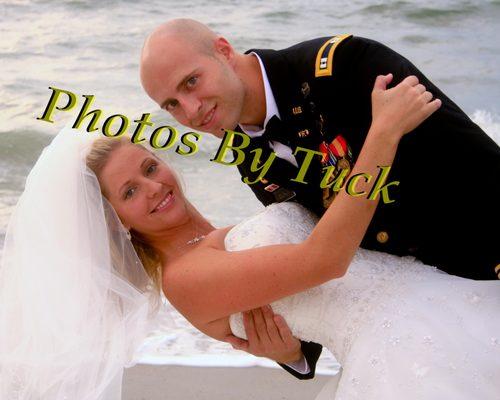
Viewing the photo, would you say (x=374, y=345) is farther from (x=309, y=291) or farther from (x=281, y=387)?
(x=281, y=387)

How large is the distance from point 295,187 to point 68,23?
984cm

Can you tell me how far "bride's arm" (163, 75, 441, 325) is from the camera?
2.43 metres

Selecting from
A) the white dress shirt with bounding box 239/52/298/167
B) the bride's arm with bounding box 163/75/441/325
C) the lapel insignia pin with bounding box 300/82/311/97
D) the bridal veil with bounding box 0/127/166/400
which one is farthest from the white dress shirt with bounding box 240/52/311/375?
the bridal veil with bounding box 0/127/166/400

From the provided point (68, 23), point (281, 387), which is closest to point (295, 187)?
point (281, 387)

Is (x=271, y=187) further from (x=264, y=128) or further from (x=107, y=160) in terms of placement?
(x=107, y=160)

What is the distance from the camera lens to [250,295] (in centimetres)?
271

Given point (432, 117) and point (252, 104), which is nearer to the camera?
point (432, 117)

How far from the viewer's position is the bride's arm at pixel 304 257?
2.43 m

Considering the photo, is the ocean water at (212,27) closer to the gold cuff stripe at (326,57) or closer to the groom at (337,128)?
the groom at (337,128)

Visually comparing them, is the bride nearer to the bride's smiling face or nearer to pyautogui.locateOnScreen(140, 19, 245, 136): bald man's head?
the bride's smiling face

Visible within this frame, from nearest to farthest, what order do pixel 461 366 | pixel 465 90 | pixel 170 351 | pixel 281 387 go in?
pixel 461 366 → pixel 281 387 → pixel 170 351 → pixel 465 90

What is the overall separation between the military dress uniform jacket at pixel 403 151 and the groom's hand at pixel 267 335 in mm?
374

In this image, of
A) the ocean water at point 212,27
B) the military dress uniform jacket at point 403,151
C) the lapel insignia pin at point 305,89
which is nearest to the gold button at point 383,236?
the military dress uniform jacket at point 403,151

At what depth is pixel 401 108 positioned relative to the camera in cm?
245
